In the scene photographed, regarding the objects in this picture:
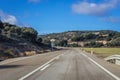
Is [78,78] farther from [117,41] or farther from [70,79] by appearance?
[117,41]

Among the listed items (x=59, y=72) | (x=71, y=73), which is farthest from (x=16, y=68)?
(x=71, y=73)

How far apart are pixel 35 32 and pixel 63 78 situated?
13007 cm

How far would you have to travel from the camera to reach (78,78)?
14.2 metres

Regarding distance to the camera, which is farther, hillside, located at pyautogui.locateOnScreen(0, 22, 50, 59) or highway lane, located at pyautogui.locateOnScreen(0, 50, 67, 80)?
hillside, located at pyautogui.locateOnScreen(0, 22, 50, 59)

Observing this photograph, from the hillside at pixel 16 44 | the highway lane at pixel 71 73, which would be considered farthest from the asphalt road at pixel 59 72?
the hillside at pixel 16 44

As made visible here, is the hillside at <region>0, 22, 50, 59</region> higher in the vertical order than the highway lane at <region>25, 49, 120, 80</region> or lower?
higher

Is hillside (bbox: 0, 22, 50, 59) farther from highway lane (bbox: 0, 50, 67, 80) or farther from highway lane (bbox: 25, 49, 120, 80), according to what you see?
highway lane (bbox: 25, 49, 120, 80)

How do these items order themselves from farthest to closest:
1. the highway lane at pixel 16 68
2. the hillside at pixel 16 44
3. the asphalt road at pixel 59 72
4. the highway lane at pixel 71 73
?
the hillside at pixel 16 44
the highway lane at pixel 16 68
the asphalt road at pixel 59 72
the highway lane at pixel 71 73


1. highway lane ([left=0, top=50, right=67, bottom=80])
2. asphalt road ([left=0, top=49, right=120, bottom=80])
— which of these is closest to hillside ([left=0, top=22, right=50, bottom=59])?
highway lane ([left=0, top=50, right=67, bottom=80])

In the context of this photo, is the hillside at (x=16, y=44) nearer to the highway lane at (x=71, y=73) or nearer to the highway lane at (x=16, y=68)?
the highway lane at (x=16, y=68)

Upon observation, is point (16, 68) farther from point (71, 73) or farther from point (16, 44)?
point (16, 44)

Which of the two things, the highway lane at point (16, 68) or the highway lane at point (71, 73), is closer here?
the highway lane at point (71, 73)

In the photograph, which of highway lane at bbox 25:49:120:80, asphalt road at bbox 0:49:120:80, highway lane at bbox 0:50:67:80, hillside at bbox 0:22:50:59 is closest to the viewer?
highway lane at bbox 25:49:120:80

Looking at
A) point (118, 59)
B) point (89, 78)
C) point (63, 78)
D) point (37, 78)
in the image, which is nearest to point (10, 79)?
point (37, 78)
